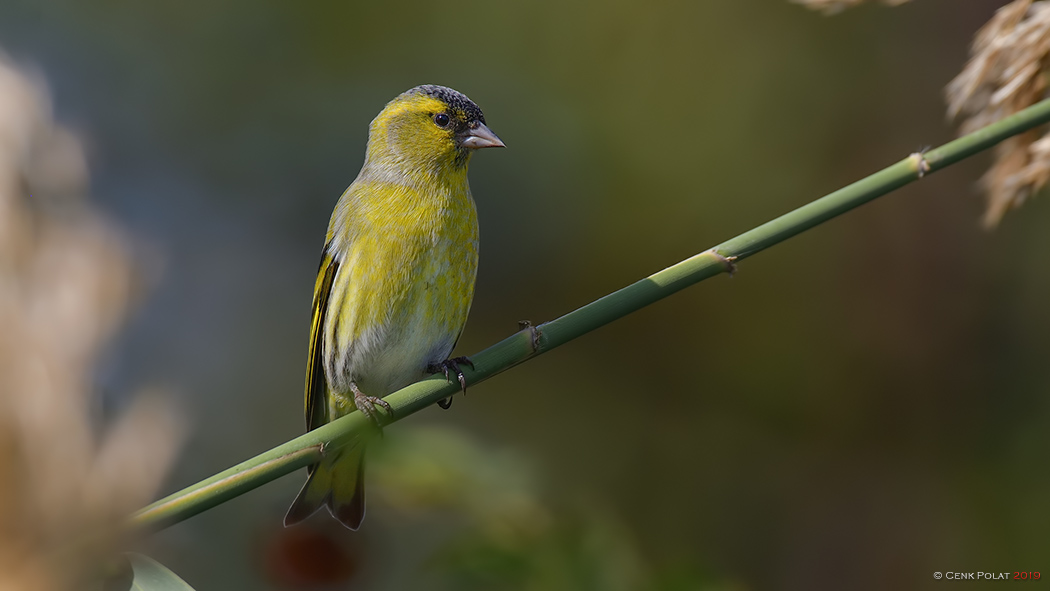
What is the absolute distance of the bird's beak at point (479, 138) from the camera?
249 centimetres

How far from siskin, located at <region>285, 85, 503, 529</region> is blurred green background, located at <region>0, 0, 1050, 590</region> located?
35 cm

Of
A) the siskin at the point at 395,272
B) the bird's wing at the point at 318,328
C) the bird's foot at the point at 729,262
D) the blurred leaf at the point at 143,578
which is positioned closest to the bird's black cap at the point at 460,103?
the siskin at the point at 395,272

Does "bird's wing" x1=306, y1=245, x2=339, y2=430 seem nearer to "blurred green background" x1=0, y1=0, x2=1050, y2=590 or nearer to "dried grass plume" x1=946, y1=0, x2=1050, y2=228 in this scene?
"blurred green background" x1=0, y1=0, x2=1050, y2=590

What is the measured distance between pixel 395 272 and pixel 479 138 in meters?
0.47

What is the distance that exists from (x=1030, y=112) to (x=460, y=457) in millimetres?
1200

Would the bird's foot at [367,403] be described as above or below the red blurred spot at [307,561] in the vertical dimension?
above

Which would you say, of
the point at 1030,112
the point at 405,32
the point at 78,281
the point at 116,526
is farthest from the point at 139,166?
the point at 1030,112

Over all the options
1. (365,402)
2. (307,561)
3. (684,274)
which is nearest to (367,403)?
(365,402)

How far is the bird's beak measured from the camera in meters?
2.49

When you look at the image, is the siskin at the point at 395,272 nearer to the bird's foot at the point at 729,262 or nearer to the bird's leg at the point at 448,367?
the bird's leg at the point at 448,367

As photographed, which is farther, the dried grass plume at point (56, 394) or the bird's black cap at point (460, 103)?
the bird's black cap at point (460, 103)

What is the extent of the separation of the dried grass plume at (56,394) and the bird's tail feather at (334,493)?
0.88 meters

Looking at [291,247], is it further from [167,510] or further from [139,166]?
[167,510]

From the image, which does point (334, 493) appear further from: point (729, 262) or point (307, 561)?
point (729, 262)
